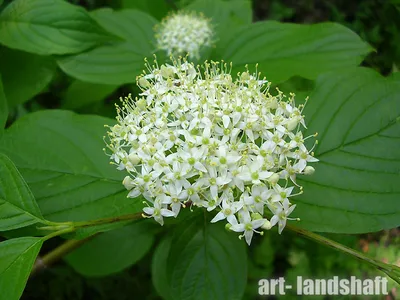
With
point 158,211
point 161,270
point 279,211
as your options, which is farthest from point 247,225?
point 161,270

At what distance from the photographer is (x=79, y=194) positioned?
1.06 meters

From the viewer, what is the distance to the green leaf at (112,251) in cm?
152

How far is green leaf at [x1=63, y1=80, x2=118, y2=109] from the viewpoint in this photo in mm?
1647

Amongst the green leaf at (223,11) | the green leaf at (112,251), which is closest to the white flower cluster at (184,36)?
the green leaf at (223,11)

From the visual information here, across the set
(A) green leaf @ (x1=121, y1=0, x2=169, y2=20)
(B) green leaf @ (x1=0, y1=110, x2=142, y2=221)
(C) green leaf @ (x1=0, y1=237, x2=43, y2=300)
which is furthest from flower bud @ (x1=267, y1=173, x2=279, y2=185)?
(A) green leaf @ (x1=121, y1=0, x2=169, y2=20)

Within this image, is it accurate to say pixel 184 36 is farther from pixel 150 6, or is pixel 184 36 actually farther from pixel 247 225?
pixel 247 225

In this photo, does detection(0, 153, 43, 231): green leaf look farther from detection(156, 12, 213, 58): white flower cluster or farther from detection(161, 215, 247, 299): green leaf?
detection(156, 12, 213, 58): white flower cluster

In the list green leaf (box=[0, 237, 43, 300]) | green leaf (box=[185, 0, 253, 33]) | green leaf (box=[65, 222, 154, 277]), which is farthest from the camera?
green leaf (box=[185, 0, 253, 33])

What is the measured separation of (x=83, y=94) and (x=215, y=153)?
932mm

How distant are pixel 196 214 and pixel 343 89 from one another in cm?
50

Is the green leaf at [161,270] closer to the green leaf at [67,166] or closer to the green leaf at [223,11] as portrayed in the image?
the green leaf at [67,166]

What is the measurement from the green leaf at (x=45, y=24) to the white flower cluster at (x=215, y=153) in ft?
1.74

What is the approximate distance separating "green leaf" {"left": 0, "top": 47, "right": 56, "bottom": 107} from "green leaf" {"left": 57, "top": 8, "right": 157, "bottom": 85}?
0.06 m

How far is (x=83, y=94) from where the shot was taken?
1654mm
